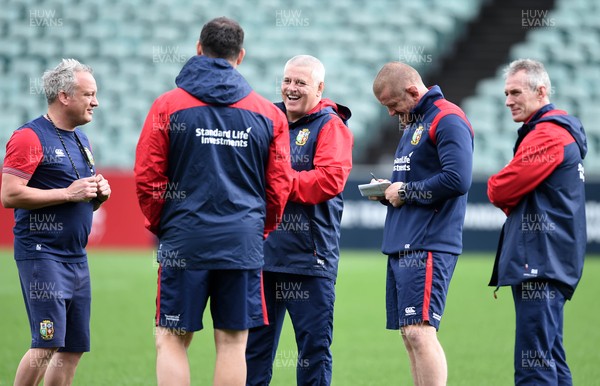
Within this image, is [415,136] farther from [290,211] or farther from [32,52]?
[32,52]

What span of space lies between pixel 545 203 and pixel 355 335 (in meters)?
4.47

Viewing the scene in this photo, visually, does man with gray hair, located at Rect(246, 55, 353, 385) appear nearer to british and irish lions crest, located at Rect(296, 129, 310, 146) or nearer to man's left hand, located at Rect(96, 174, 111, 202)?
british and irish lions crest, located at Rect(296, 129, 310, 146)

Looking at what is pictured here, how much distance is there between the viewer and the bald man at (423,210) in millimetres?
5480

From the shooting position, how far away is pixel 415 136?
5758 mm


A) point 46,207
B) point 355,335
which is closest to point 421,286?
point 46,207

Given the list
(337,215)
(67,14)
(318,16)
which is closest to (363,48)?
(318,16)

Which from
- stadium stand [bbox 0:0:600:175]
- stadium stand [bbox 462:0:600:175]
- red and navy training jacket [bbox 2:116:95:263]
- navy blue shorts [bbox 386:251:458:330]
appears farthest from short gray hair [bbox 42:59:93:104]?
stadium stand [bbox 0:0:600:175]

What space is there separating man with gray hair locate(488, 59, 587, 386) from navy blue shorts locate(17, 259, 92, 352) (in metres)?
2.67

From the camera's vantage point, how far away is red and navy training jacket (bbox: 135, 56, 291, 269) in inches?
190

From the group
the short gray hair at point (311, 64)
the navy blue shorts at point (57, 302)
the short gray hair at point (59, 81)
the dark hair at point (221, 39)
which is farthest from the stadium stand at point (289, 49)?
the dark hair at point (221, 39)

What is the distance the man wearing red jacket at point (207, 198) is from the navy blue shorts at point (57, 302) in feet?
2.93

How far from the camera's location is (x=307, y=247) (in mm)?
5812

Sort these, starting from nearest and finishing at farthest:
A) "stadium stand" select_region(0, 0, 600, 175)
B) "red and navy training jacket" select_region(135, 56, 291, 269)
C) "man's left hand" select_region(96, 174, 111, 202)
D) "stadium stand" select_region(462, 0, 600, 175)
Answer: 1. "red and navy training jacket" select_region(135, 56, 291, 269)
2. "man's left hand" select_region(96, 174, 111, 202)
3. "stadium stand" select_region(462, 0, 600, 175)
4. "stadium stand" select_region(0, 0, 600, 175)

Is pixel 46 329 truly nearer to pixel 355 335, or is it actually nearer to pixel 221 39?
pixel 221 39
